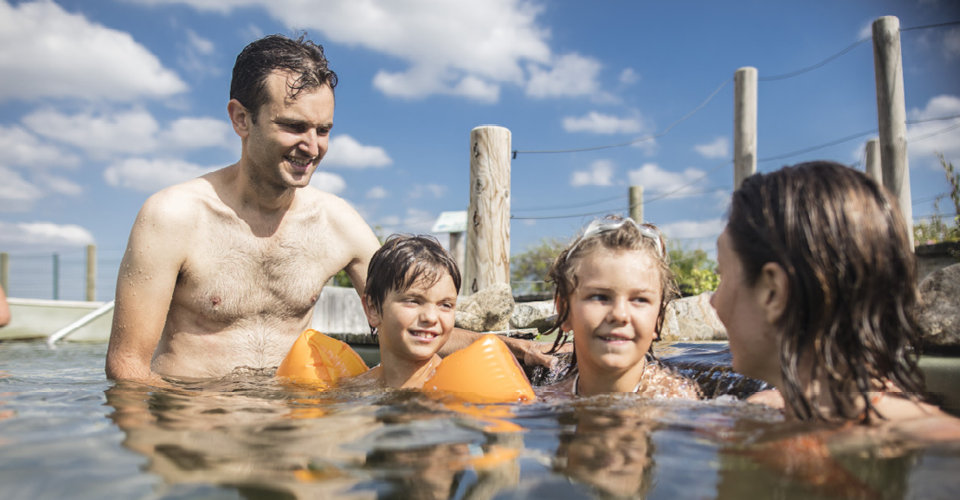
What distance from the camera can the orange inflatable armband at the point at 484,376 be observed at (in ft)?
9.44

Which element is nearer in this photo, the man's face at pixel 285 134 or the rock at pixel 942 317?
the man's face at pixel 285 134

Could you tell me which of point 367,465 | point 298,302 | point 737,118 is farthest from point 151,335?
point 737,118

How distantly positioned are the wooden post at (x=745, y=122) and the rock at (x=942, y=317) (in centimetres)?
367

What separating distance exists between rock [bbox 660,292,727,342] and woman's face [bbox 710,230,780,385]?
165 inches

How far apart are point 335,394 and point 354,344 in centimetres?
336

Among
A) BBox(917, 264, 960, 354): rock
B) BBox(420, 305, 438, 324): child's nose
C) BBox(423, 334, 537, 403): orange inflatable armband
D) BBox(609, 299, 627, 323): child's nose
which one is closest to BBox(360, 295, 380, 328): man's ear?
BBox(420, 305, 438, 324): child's nose

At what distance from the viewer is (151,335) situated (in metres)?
3.29

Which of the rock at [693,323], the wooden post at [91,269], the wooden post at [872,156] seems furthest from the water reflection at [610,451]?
the wooden post at [91,269]

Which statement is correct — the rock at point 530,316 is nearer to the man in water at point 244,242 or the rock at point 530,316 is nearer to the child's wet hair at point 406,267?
the man in water at point 244,242

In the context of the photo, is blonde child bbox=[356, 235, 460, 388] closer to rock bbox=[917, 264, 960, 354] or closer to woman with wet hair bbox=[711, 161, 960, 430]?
woman with wet hair bbox=[711, 161, 960, 430]

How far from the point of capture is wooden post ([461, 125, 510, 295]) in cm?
688

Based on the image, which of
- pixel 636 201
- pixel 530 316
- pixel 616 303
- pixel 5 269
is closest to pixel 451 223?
pixel 530 316

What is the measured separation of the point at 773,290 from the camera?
1.78m

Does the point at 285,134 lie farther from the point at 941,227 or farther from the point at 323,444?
the point at 941,227
